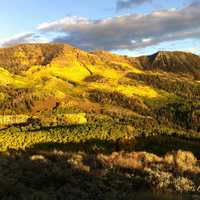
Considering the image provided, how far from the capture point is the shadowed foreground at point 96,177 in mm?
16219

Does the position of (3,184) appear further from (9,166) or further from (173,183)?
(173,183)

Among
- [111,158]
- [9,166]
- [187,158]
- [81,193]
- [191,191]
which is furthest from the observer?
[187,158]

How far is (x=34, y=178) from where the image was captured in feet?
60.5

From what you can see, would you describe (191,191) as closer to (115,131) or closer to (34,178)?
(34,178)

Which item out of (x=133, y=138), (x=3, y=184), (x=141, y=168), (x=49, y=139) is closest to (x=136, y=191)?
(x=141, y=168)

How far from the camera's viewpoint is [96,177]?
61.4 feet

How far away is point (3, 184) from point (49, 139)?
15560 cm

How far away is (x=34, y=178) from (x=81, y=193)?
2.89 m

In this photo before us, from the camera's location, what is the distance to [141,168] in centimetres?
2062

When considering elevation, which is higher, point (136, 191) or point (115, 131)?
point (136, 191)

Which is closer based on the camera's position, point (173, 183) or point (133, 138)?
point (173, 183)

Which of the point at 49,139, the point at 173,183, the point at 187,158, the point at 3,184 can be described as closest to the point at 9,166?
the point at 3,184

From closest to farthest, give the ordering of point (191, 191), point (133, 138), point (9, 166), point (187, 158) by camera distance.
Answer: point (191, 191) < point (9, 166) < point (187, 158) < point (133, 138)

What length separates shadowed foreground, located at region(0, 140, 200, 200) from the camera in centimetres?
1622
